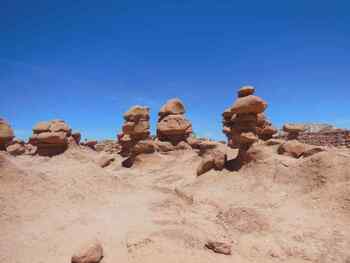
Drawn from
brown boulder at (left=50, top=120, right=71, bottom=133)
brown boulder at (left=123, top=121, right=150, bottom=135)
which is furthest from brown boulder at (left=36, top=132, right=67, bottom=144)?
brown boulder at (left=123, top=121, right=150, bottom=135)

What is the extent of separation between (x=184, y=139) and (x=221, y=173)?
9.25 metres

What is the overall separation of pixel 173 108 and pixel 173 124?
152cm

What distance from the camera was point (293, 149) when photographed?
12.7m

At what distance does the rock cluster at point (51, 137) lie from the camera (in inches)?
905

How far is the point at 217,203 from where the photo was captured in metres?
10.2

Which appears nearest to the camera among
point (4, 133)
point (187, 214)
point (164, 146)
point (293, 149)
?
point (187, 214)

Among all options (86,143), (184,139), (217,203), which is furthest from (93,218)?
(86,143)

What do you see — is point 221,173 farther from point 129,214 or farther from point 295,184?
point 129,214

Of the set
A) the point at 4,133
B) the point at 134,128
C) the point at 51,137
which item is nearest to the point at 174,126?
the point at 134,128

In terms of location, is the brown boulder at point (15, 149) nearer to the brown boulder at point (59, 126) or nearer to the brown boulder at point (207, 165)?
the brown boulder at point (59, 126)

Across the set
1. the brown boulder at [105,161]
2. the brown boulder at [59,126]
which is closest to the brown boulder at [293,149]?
the brown boulder at [105,161]

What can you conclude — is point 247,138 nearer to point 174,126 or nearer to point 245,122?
point 245,122

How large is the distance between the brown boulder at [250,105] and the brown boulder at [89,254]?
390 inches

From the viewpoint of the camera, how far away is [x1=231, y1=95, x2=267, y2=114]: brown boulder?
13430 mm
